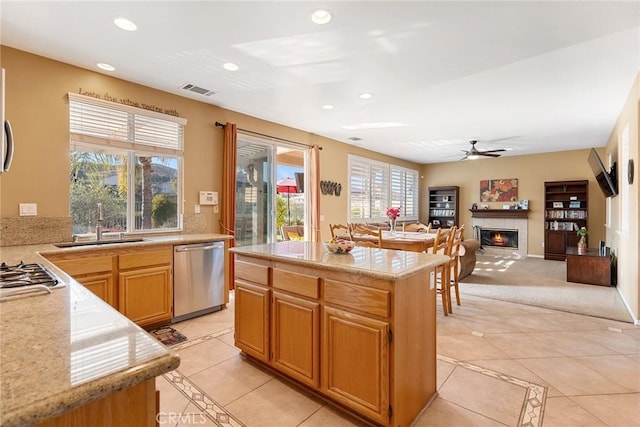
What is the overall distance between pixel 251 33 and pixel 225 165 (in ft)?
7.27

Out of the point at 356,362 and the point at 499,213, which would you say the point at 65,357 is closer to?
the point at 356,362

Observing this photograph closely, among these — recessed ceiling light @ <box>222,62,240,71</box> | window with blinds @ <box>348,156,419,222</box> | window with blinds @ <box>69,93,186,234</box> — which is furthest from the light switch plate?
window with blinds @ <box>348,156,419,222</box>

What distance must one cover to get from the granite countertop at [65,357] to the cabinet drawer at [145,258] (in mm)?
2036

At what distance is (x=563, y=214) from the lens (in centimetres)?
786

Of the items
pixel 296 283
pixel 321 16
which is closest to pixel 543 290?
pixel 296 283

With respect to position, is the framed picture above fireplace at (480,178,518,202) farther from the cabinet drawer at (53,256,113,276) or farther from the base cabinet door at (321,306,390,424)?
the cabinet drawer at (53,256,113,276)

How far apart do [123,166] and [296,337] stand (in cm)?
298

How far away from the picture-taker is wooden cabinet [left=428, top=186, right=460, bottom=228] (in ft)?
31.3

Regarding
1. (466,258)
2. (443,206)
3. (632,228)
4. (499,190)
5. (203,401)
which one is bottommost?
(203,401)

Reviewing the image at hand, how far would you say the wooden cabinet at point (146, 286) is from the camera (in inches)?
122

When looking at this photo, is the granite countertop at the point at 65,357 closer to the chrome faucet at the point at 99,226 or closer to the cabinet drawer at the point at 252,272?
the cabinet drawer at the point at 252,272

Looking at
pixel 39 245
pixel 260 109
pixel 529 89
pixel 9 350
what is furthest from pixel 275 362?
pixel 529 89

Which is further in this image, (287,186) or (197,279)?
(287,186)

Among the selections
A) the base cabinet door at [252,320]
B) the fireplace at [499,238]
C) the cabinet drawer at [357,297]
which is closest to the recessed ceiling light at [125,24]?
the base cabinet door at [252,320]
